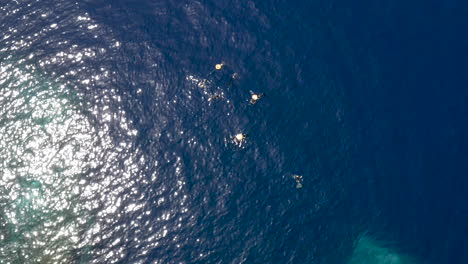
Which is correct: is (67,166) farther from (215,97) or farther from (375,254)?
(375,254)

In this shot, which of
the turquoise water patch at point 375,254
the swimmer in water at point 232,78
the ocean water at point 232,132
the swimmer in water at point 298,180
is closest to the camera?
the ocean water at point 232,132

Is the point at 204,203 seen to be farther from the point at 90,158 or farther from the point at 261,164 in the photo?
the point at 90,158

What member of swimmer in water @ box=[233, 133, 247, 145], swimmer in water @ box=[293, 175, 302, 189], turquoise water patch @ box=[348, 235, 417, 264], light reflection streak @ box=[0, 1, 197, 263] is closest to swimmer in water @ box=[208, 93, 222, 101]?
light reflection streak @ box=[0, 1, 197, 263]

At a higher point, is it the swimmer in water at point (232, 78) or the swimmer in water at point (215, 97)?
the swimmer in water at point (232, 78)

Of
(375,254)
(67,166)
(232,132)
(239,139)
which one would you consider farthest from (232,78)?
(375,254)

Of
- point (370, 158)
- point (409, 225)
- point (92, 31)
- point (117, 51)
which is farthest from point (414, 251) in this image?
point (92, 31)

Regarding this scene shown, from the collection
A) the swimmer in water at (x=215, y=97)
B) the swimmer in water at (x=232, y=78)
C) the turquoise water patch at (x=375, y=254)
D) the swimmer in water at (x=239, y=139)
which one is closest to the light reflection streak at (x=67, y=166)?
the swimmer in water at (x=215, y=97)

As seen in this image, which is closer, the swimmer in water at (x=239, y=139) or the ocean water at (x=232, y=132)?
the ocean water at (x=232, y=132)

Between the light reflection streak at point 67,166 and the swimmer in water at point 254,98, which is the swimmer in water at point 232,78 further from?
the light reflection streak at point 67,166
